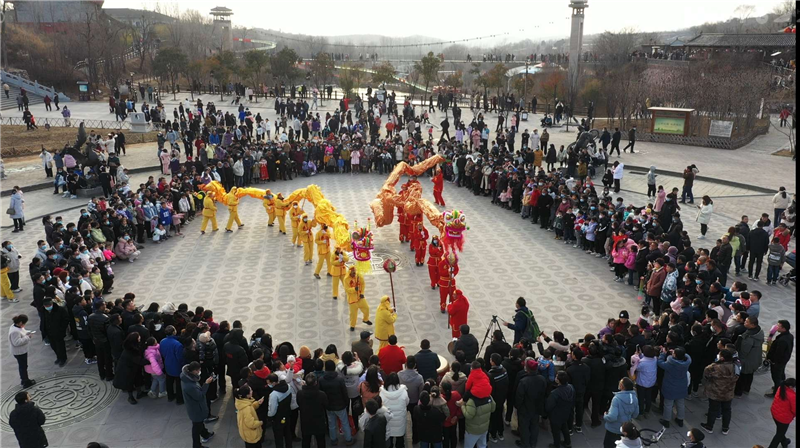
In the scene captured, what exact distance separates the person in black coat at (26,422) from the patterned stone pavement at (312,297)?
808mm

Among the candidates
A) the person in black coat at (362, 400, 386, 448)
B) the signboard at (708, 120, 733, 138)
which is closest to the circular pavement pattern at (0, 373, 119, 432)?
the person in black coat at (362, 400, 386, 448)

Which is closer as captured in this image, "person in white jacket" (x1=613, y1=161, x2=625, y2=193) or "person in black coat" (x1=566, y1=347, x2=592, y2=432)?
"person in black coat" (x1=566, y1=347, x2=592, y2=432)

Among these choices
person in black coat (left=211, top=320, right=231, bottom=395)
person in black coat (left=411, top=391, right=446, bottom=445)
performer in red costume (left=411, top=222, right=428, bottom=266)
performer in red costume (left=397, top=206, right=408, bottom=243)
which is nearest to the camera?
person in black coat (left=411, top=391, right=446, bottom=445)

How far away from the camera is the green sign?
98.9 feet

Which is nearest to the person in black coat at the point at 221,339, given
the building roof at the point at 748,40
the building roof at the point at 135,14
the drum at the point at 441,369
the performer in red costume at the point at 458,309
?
the drum at the point at 441,369

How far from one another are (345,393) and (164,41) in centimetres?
7683

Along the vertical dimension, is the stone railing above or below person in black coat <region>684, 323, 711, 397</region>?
above

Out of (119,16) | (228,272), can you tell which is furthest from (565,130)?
(119,16)

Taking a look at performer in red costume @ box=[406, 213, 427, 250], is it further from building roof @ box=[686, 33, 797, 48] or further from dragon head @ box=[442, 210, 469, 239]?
building roof @ box=[686, 33, 797, 48]

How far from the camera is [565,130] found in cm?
3494

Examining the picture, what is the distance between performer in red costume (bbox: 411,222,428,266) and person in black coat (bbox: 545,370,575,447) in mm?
7266

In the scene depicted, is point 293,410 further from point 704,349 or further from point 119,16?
point 119,16

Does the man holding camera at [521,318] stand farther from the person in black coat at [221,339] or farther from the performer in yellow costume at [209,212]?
the performer in yellow costume at [209,212]

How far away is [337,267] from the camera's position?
1248 cm
